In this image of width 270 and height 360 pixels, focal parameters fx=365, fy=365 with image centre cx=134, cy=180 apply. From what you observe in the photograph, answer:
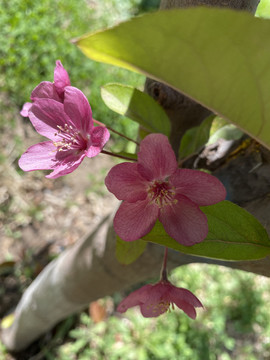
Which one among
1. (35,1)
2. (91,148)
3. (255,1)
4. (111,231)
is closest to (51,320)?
(111,231)

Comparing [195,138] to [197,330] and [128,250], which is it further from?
[197,330]

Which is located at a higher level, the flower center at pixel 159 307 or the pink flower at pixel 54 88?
the pink flower at pixel 54 88

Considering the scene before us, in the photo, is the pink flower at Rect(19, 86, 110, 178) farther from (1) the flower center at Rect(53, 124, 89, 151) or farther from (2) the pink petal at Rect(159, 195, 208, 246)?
(2) the pink petal at Rect(159, 195, 208, 246)

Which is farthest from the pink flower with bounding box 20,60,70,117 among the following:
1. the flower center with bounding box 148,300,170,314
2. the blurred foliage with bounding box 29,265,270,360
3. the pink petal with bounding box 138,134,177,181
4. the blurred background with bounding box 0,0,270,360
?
the blurred foliage with bounding box 29,265,270,360

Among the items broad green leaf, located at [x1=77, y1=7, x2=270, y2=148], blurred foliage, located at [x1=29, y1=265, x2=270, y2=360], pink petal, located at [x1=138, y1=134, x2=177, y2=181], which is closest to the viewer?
broad green leaf, located at [x1=77, y1=7, x2=270, y2=148]

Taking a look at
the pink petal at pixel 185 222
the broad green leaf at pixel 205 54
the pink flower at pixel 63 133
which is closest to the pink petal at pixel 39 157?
the pink flower at pixel 63 133

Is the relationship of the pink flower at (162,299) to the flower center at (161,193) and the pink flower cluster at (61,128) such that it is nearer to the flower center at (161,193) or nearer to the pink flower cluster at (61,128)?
the flower center at (161,193)
